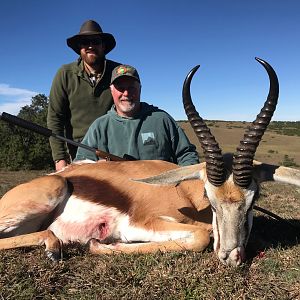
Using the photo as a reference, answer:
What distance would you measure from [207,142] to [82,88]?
4427mm

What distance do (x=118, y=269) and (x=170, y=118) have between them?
3.75 metres

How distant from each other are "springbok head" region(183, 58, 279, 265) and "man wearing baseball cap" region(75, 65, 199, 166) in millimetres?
2395

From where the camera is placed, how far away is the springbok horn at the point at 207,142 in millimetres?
4254

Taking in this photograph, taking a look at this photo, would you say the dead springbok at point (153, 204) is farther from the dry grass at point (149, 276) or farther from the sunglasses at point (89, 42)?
the sunglasses at point (89, 42)

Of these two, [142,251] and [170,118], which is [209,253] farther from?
[170,118]

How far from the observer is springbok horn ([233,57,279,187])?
13.5ft

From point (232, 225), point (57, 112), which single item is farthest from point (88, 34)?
point (232, 225)

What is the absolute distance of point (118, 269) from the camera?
388 centimetres

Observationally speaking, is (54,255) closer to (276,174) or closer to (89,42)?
(276,174)

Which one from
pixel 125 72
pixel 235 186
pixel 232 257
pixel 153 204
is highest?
pixel 125 72

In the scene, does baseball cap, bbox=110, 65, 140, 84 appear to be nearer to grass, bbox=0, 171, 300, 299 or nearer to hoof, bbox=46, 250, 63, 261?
grass, bbox=0, 171, 300, 299

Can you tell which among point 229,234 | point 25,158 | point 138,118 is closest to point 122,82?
point 138,118

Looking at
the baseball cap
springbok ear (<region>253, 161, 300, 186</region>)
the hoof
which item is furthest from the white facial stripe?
the baseball cap

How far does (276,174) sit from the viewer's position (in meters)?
4.55
